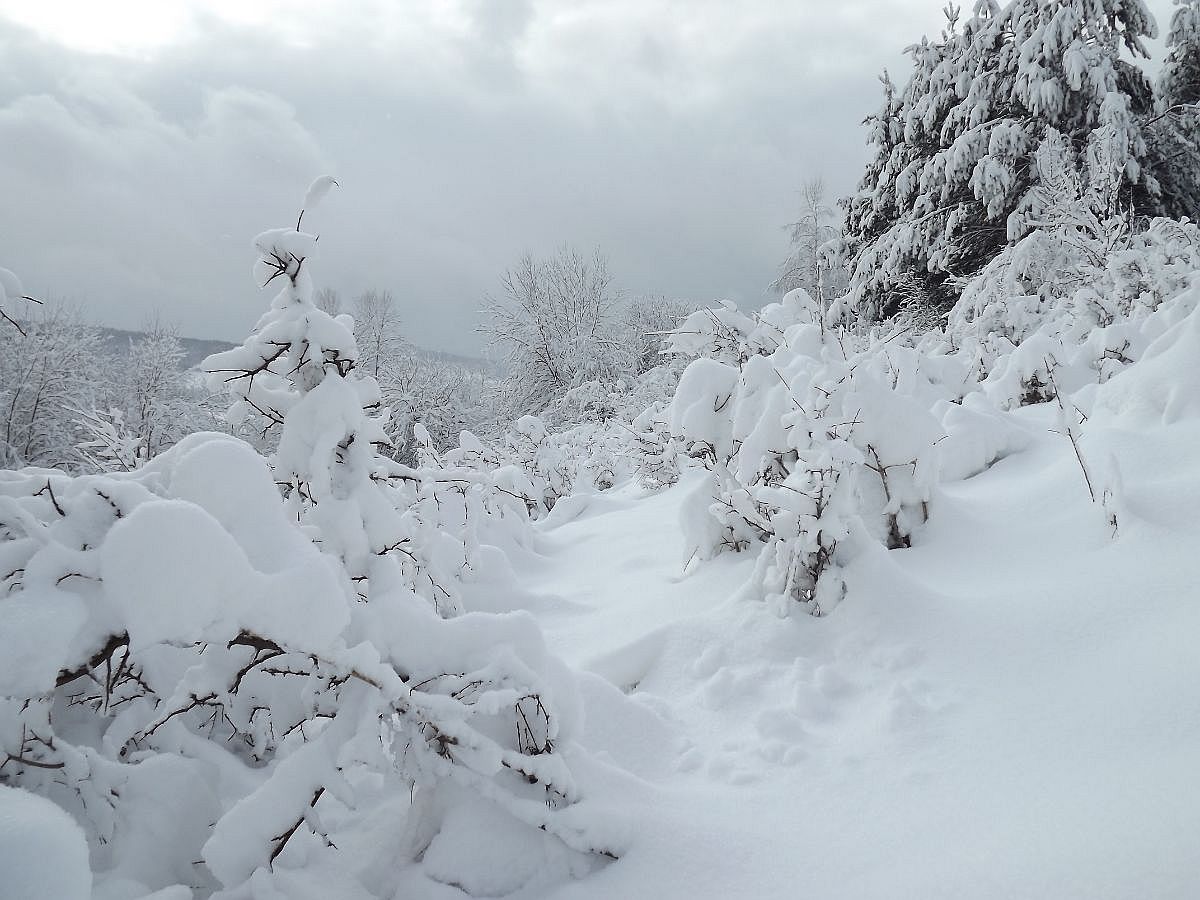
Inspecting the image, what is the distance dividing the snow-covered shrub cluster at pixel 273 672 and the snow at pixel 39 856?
182mm

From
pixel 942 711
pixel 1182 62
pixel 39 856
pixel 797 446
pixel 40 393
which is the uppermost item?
pixel 1182 62

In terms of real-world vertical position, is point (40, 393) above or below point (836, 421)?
above

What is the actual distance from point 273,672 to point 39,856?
60cm

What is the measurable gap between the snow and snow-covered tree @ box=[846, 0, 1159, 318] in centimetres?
1244

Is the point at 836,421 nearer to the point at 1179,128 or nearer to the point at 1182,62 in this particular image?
the point at 1179,128

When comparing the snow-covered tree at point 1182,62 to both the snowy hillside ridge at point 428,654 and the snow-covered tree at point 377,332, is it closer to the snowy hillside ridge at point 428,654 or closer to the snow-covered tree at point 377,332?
the snowy hillside ridge at point 428,654

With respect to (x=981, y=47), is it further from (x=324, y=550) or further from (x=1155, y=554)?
(x=324, y=550)

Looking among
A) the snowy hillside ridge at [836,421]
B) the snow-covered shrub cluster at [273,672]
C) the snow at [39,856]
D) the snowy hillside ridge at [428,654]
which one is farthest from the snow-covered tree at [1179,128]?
the snow at [39,856]

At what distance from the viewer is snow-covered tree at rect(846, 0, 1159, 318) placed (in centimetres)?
1173

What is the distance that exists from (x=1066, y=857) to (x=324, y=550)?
173cm

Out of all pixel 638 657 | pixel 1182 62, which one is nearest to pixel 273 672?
pixel 638 657

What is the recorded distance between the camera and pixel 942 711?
1.92 metres

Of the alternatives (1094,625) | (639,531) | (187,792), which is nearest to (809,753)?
(1094,625)

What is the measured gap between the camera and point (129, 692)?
5.65 ft
